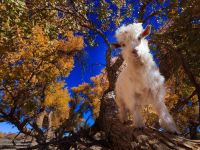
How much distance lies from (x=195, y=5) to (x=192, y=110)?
13.2 m

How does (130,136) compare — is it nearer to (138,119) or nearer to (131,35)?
(138,119)

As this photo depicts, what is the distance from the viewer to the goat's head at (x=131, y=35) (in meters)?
6.15

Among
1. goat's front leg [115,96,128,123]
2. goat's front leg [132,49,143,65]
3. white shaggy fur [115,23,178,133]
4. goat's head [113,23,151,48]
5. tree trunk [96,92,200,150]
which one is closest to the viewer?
tree trunk [96,92,200,150]

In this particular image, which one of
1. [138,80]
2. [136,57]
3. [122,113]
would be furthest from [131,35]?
[122,113]

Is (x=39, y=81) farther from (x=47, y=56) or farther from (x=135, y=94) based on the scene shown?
(x=135, y=94)

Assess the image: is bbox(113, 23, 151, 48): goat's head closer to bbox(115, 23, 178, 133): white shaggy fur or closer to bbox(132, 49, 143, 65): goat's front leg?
bbox(115, 23, 178, 133): white shaggy fur

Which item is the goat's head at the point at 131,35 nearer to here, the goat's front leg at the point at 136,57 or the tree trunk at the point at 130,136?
the goat's front leg at the point at 136,57

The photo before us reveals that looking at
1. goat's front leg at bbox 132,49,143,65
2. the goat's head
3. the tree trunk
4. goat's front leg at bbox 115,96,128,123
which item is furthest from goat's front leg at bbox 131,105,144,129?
the goat's head

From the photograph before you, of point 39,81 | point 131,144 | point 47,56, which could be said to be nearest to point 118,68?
point 131,144

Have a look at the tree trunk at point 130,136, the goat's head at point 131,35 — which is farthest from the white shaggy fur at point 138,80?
the tree trunk at point 130,136

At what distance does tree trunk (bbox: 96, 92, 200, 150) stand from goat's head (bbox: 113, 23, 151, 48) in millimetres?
1637

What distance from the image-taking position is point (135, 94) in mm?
6207

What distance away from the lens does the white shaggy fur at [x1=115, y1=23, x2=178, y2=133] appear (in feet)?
19.1

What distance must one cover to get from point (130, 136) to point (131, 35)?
2146 mm
